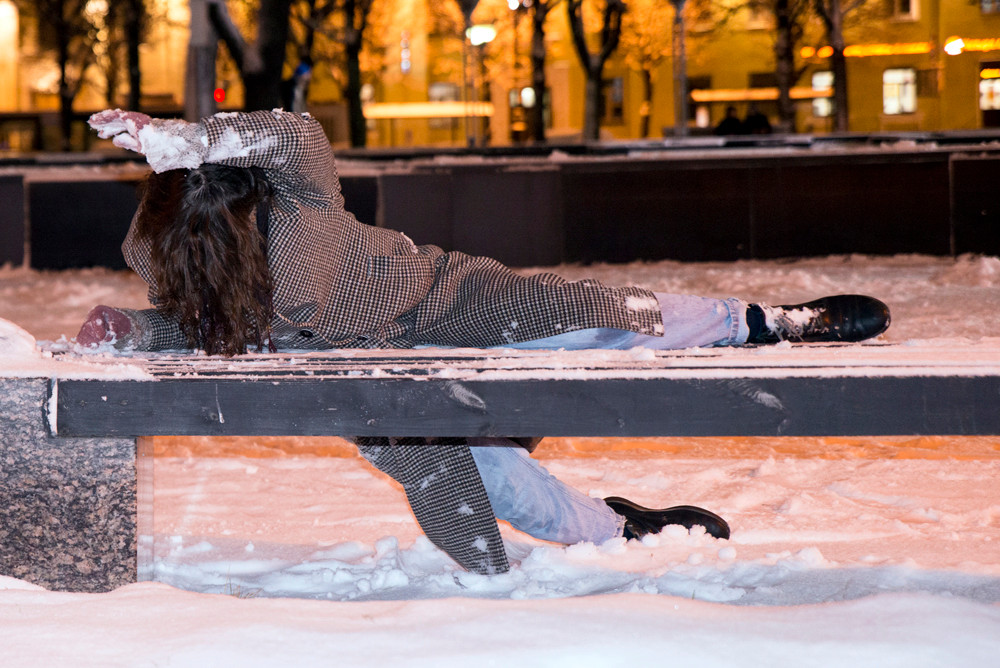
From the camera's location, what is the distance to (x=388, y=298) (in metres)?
2.67

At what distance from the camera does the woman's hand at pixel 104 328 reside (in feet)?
8.83

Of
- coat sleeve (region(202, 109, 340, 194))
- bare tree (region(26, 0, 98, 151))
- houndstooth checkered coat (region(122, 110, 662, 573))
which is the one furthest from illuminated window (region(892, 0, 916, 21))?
bare tree (region(26, 0, 98, 151))

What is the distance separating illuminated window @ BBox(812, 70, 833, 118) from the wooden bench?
364 inches

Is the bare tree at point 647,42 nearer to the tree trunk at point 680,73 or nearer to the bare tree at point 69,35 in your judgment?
the tree trunk at point 680,73

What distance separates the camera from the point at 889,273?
340 inches

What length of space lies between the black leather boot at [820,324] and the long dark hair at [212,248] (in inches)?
53.3

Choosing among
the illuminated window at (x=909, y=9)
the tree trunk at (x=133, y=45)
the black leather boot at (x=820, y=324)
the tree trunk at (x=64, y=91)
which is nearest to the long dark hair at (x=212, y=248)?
the black leather boot at (x=820, y=324)

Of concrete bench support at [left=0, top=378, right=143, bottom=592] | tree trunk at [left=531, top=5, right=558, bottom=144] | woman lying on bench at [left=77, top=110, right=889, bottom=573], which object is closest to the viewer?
concrete bench support at [left=0, top=378, right=143, bottom=592]

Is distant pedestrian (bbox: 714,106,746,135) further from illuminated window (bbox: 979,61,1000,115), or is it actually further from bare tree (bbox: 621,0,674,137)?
illuminated window (bbox: 979,61,1000,115)

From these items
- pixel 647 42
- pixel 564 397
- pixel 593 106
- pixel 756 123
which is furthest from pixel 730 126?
pixel 564 397

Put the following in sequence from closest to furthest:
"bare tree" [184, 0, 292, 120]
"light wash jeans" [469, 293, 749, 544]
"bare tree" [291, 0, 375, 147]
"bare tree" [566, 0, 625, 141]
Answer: "light wash jeans" [469, 293, 749, 544] → "bare tree" [184, 0, 292, 120] → "bare tree" [566, 0, 625, 141] → "bare tree" [291, 0, 375, 147]

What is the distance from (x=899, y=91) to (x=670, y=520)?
9.50 m

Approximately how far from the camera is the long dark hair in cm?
241

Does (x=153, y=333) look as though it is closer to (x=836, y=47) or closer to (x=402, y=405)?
(x=402, y=405)
